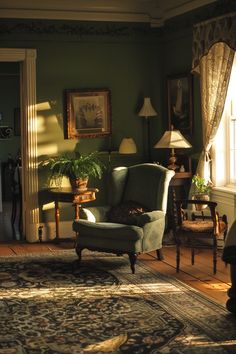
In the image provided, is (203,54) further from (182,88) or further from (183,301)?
(183,301)

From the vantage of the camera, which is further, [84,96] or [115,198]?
[84,96]

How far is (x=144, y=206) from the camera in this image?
6.90 meters

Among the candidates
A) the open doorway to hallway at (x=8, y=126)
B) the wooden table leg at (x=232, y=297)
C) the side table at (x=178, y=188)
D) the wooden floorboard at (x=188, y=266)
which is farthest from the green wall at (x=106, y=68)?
the open doorway to hallway at (x=8, y=126)

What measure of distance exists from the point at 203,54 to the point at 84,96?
176cm

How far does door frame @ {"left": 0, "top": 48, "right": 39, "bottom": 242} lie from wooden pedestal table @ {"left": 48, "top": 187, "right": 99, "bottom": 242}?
371mm

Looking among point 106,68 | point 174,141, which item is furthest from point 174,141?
point 106,68

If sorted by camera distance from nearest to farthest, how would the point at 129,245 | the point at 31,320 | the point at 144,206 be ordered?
the point at 31,320 → the point at 129,245 → the point at 144,206

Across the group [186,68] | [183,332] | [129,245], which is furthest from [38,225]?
[183,332]

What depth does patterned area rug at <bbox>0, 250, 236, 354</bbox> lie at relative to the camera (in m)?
4.23

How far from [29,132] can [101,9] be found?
6.00 ft

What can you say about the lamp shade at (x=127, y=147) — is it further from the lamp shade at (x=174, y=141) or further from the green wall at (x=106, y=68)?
the lamp shade at (x=174, y=141)

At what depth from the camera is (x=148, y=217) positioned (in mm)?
6375

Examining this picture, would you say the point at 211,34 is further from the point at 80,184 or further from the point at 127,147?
the point at 80,184

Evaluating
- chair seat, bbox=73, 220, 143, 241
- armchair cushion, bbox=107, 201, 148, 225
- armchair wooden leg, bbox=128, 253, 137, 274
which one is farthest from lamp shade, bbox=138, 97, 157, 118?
armchair wooden leg, bbox=128, 253, 137, 274
